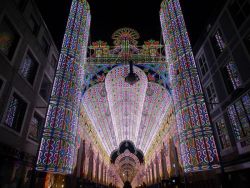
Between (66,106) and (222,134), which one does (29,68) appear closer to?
(66,106)

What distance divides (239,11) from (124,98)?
18733mm

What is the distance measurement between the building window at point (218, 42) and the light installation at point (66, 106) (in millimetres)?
9672

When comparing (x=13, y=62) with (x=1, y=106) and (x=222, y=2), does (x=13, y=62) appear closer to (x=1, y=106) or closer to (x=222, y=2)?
(x=1, y=106)

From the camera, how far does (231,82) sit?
12305 millimetres

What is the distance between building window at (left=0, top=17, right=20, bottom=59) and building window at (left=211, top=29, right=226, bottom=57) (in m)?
13.2

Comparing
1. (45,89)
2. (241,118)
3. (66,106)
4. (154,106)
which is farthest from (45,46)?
(154,106)

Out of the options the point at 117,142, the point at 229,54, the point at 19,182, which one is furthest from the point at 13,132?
the point at 117,142

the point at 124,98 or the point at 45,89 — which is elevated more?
the point at 124,98

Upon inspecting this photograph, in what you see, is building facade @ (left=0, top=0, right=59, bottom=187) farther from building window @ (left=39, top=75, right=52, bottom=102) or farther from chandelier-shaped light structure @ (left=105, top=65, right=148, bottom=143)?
chandelier-shaped light structure @ (left=105, top=65, right=148, bottom=143)

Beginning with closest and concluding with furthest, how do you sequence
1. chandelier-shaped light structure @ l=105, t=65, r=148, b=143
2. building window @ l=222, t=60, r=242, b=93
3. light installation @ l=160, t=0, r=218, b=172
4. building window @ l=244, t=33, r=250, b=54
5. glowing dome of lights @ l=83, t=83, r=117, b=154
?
light installation @ l=160, t=0, r=218, b=172
building window @ l=244, t=33, r=250, b=54
building window @ l=222, t=60, r=242, b=93
chandelier-shaped light structure @ l=105, t=65, r=148, b=143
glowing dome of lights @ l=83, t=83, r=117, b=154

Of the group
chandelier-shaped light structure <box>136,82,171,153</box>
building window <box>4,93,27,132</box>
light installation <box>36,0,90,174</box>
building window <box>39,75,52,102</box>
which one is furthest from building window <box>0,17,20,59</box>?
chandelier-shaped light structure <box>136,82,171,153</box>

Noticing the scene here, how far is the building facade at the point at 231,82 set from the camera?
33.8 ft

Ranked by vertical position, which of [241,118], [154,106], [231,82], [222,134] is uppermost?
[154,106]

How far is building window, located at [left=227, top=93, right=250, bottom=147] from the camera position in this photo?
1036 cm
